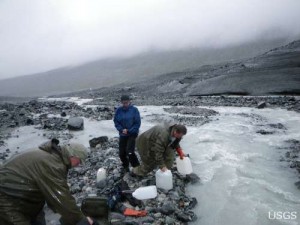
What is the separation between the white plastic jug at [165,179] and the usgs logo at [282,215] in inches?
84.7

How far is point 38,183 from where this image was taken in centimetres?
384

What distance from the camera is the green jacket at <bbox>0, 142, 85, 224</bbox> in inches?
151

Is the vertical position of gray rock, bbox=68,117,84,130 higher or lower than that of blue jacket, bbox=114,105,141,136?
lower

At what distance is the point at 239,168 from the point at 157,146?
3.38m

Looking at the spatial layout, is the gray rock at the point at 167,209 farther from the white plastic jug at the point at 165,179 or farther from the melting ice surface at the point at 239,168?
the white plastic jug at the point at 165,179

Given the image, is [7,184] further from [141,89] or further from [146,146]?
[141,89]

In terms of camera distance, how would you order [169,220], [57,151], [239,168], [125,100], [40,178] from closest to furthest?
[40,178], [57,151], [169,220], [125,100], [239,168]

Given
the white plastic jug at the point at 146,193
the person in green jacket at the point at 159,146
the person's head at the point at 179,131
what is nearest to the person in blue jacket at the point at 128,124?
the person in green jacket at the point at 159,146

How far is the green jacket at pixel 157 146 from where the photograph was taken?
6.96 m

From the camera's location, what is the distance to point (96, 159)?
9.85m

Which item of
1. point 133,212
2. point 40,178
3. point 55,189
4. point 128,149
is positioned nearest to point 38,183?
point 40,178

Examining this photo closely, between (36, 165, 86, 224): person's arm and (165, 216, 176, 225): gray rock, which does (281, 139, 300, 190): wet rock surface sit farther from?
(36, 165, 86, 224): person's arm

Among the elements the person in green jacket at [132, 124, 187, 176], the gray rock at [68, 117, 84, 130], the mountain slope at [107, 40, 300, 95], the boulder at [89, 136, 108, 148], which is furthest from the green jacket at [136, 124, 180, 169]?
→ the mountain slope at [107, 40, 300, 95]

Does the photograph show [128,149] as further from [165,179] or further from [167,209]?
[167,209]
